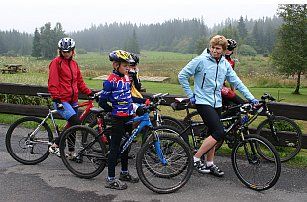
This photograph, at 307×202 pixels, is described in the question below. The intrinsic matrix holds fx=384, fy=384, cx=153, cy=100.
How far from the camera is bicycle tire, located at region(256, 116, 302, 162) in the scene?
631 cm

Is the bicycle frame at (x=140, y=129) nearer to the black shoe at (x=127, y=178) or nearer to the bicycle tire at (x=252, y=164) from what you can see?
the black shoe at (x=127, y=178)

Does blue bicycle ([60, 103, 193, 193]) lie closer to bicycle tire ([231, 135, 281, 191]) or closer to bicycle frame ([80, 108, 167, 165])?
bicycle frame ([80, 108, 167, 165])

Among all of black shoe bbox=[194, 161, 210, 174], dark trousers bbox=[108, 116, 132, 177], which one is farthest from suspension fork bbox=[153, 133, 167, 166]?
black shoe bbox=[194, 161, 210, 174]

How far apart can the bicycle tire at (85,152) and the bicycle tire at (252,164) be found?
184 centimetres

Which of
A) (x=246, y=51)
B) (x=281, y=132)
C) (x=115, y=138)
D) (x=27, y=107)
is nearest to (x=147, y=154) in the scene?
(x=115, y=138)

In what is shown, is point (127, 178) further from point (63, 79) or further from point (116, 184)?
point (63, 79)

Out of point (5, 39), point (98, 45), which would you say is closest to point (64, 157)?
point (5, 39)

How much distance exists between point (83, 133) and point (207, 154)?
1.84 metres

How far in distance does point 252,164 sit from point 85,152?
236cm

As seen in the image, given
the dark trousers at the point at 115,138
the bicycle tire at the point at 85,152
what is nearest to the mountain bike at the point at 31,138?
the bicycle tire at the point at 85,152

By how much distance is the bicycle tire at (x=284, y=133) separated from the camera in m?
6.31

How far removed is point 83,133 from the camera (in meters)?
5.45

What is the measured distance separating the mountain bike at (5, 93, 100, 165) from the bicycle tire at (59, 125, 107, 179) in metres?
0.54

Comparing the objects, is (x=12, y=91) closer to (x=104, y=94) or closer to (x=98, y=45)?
(x=104, y=94)
